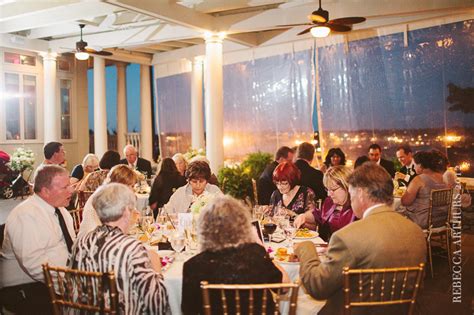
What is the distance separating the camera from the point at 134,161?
7.93 meters

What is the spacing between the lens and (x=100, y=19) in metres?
9.19

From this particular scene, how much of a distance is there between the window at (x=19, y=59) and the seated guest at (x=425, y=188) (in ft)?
31.6

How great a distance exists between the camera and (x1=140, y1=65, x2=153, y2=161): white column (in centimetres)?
1223

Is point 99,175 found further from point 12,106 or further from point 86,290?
point 12,106

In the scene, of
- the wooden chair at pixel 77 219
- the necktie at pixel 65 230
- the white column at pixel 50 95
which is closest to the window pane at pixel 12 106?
the white column at pixel 50 95

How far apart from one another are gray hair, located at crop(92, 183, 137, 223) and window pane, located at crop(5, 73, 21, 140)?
32.1ft

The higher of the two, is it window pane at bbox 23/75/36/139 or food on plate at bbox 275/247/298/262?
window pane at bbox 23/75/36/139

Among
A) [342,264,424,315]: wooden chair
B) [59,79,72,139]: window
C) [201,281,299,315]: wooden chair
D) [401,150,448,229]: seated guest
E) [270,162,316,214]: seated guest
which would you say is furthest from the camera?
[59,79,72,139]: window

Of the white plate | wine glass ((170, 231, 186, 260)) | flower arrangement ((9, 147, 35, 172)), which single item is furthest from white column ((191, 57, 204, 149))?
wine glass ((170, 231, 186, 260))

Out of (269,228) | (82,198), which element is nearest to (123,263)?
(269,228)

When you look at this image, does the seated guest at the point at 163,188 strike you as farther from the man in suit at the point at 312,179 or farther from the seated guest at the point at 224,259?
the seated guest at the point at 224,259

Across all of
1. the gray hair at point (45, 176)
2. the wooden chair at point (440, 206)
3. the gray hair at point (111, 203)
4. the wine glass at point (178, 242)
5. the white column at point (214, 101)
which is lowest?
the wooden chair at point (440, 206)

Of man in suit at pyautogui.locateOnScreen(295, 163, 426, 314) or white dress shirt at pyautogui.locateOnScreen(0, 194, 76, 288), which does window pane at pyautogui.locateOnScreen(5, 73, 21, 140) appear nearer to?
white dress shirt at pyautogui.locateOnScreen(0, 194, 76, 288)

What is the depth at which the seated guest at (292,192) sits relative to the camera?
400 centimetres
